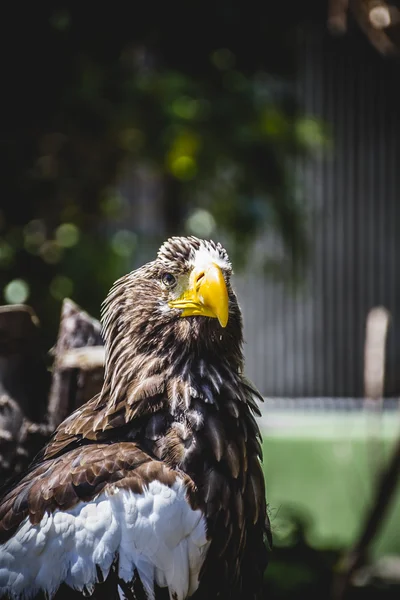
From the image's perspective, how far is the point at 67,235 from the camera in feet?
16.4

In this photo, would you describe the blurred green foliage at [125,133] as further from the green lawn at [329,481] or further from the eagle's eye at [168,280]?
the eagle's eye at [168,280]

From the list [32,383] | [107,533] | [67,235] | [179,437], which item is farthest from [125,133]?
[107,533]

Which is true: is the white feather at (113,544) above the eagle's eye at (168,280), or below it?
below

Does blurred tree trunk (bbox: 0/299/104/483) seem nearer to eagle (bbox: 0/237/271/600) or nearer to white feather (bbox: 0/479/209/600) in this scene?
eagle (bbox: 0/237/271/600)

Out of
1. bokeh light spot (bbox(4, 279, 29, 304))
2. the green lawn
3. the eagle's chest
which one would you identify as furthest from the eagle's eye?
the green lawn

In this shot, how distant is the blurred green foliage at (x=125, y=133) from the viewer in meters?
4.82

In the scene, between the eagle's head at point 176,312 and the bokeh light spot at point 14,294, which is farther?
the bokeh light spot at point 14,294

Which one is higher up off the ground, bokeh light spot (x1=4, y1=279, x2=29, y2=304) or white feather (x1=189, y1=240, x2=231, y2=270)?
white feather (x1=189, y1=240, x2=231, y2=270)

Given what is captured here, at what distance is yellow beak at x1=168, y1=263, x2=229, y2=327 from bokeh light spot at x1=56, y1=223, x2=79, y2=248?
2919 millimetres

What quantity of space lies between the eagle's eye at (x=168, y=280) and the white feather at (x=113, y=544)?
20.0 inches

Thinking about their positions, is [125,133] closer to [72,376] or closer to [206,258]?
[72,376]

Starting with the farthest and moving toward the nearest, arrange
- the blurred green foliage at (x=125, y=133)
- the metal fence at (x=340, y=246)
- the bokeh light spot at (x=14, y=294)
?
the metal fence at (x=340, y=246), the blurred green foliage at (x=125, y=133), the bokeh light spot at (x=14, y=294)

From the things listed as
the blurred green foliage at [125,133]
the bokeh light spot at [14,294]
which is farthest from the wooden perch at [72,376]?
the blurred green foliage at [125,133]

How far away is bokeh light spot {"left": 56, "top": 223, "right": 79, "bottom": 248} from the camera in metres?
4.88
